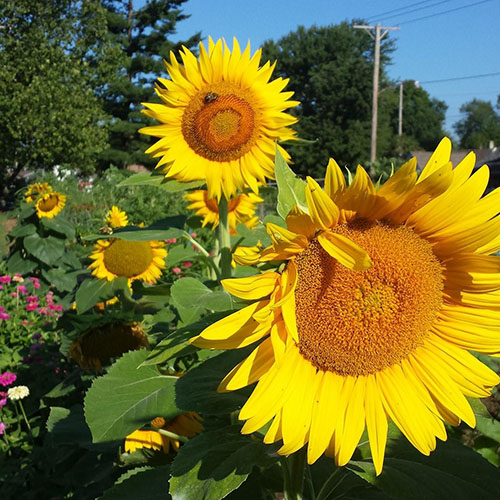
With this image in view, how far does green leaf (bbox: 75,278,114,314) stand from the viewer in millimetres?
2186

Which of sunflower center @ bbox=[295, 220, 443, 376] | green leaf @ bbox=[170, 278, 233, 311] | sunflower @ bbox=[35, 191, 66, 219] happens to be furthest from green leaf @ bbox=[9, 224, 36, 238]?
sunflower center @ bbox=[295, 220, 443, 376]

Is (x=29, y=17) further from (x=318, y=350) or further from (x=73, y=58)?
(x=318, y=350)

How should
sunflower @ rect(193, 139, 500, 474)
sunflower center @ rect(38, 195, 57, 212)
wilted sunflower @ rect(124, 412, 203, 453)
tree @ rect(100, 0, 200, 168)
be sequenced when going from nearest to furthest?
sunflower @ rect(193, 139, 500, 474), wilted sunflower @ rect(124, 412, 203, 453), sunflower center @ rect(38, 195, 57, 212), tree @ rect(100, 0, 200, 168)

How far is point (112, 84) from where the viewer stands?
26.2 m

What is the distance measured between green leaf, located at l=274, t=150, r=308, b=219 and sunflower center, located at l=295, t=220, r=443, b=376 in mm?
59

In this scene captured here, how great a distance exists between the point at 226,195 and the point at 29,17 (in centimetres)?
2225

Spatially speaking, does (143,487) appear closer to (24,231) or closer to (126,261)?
(126,261)

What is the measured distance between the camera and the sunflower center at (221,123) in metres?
1.79

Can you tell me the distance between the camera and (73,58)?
71.1 feet

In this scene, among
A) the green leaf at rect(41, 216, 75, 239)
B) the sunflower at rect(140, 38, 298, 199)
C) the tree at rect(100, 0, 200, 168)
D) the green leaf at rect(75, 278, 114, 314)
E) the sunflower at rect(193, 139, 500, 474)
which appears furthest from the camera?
the tree at rect(100, 0, 200, 168)

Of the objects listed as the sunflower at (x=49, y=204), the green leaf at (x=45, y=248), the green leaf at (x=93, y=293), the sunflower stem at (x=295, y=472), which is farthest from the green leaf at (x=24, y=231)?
the sunflower stem at (x=295, y=472)

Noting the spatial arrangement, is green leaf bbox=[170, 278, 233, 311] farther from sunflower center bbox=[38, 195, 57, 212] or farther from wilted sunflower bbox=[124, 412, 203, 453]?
sunflower center bbox=[38, 195, 57, 212]

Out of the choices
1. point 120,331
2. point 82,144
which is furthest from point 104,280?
point 82,144

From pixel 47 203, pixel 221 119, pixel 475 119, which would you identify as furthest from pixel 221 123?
pixel 475 119
